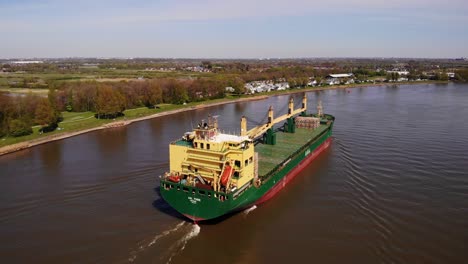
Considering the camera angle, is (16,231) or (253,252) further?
(16,231)

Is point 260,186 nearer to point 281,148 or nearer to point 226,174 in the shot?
point 226,174

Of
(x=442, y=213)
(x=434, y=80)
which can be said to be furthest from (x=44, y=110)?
(x=434, y=80)

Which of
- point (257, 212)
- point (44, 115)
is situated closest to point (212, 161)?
point (257, 212)

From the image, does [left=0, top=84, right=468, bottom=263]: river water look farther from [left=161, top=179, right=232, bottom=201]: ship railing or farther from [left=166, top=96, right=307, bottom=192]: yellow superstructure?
[left=166, top=96, right=307, bottom=192]: yellow superstructure

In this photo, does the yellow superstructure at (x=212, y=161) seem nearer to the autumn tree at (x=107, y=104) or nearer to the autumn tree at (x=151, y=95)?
the autumn tree at (x=107, y=104)

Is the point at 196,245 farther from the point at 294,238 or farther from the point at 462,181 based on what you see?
the point at 462,181

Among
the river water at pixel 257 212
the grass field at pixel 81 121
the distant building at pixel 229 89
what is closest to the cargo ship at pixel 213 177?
the river water at pixel 257 212

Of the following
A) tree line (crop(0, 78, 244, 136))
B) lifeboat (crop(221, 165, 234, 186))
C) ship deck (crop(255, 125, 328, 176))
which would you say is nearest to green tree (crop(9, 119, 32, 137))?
tree line (crop(0, 78, 244, 136))
